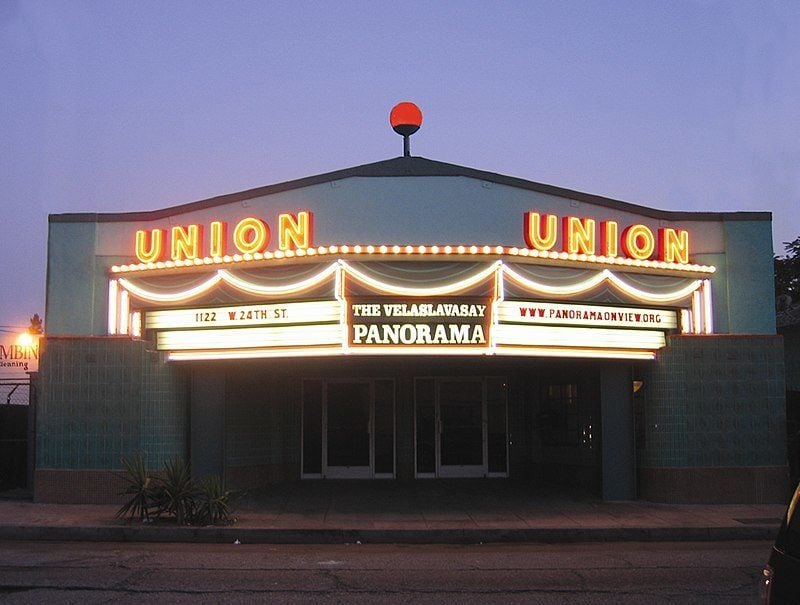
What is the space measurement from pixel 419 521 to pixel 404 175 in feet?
20.3

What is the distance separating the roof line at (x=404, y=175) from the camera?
16.5 metres

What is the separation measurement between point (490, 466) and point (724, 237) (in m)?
7.14

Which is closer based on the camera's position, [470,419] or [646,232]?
[646,232]

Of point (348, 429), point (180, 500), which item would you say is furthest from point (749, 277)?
point (180, 500)

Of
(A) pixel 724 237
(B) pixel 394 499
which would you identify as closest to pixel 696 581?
(B) pixel 394 499

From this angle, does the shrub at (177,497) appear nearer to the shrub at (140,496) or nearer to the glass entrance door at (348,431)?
the shrub at (140,496)

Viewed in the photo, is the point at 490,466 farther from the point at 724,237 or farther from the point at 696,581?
the point at 696,581

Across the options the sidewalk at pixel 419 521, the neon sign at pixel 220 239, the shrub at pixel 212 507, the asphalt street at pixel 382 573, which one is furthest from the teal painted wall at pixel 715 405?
the shrub at pixel 212 507

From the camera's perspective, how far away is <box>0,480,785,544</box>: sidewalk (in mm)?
13203

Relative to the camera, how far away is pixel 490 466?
66.6 ft

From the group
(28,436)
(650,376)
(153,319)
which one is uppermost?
(153,319)

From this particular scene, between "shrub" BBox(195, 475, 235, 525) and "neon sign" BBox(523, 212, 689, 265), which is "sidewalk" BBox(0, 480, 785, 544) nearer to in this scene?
"shrub" BBox(195, 475, 235, 525)

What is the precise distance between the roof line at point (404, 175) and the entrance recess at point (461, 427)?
211 inches

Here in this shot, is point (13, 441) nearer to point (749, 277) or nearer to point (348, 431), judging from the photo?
point (348, 431)
